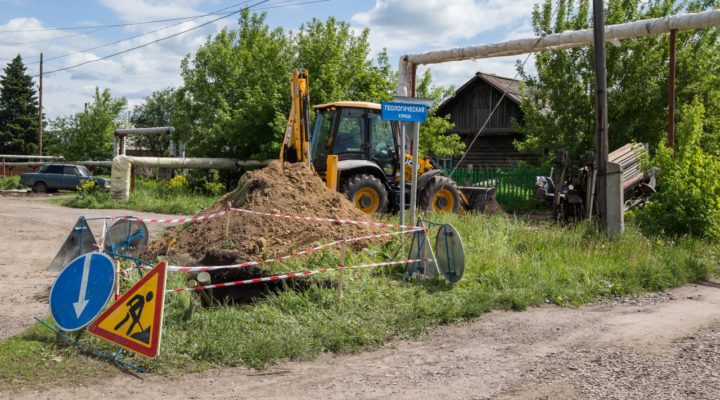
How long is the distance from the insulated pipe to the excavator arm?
4957mm

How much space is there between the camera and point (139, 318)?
20.6 feet

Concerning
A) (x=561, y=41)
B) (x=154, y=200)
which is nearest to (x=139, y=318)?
(x=561, y=41)

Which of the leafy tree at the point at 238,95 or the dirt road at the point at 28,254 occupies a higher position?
the leafy tree at the point at 238,95

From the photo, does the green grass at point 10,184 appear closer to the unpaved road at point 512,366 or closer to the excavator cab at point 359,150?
the excavator cab at point 359,150

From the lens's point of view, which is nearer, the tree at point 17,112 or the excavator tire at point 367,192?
the excavator tire at point 367,192

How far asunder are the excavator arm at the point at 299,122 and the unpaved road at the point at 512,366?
7.58 m

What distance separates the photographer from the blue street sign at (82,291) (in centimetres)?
657

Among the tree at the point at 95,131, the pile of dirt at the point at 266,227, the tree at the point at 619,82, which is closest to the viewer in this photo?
the pile of dirt at the point at 266,227

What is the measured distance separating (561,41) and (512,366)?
12278mm

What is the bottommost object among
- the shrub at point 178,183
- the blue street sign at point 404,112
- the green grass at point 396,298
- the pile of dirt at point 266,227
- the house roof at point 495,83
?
the green grass at point 396,298

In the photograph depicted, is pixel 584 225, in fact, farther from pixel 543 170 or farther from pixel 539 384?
pixel 543 170

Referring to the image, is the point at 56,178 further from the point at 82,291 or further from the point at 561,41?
the point at 82,291

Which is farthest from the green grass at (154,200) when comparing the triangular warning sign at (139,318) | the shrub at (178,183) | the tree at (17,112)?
the tree at (17,112)

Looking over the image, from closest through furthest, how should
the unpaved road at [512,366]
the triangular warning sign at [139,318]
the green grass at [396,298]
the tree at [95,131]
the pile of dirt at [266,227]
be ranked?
1. the unpaved road at [512,366]
2. the triangular warning sign at [139,318]
3. the green grass at [396,298]
4. the pile of dirt at [266,227]
5. the tree at [95,131]
